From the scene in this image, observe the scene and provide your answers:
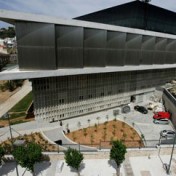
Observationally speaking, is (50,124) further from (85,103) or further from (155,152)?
(155,152)

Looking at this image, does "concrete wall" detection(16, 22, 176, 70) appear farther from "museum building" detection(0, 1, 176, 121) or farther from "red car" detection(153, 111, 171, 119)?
"red car" detection(153, 111, 171, 119)

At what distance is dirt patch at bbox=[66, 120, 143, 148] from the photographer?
104 feet

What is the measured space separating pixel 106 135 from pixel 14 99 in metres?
30.4

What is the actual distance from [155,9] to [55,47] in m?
31.2

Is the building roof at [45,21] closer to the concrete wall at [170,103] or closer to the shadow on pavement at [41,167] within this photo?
the shadow on pavement at [41,167]

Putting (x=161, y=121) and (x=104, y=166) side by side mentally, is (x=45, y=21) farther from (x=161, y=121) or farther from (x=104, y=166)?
(x=161, y=121)

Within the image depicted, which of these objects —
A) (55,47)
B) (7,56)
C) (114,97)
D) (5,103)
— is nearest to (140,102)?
(114,97)

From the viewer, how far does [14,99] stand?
2132 inches

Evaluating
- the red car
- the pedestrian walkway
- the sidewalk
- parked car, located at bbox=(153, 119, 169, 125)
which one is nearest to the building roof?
the sidewalk

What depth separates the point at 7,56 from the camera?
329 feet

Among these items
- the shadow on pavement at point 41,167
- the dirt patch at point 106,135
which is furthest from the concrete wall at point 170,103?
the shadow on pavement at point 41,167

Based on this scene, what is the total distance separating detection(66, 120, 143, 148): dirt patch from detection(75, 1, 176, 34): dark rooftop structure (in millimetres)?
24048

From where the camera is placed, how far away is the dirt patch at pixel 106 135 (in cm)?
3165

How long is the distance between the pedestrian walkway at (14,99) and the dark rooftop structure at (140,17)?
3025cm
